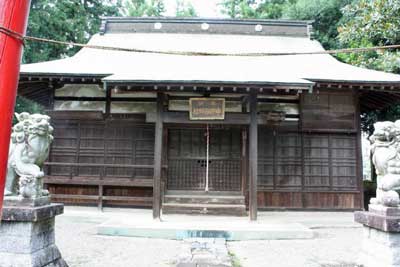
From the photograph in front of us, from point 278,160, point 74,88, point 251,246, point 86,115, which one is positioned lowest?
point 251,246

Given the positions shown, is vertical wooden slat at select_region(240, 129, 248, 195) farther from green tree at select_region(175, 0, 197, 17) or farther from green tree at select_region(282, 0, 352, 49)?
green tree at select_region(175, 0, 197, 17)

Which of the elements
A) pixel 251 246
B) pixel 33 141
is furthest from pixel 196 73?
pixel 33 141

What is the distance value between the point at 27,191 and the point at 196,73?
511 centimetres

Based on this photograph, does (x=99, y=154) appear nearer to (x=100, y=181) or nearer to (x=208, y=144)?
(x=100, y=181)

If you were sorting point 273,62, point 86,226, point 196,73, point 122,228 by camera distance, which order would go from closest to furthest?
point 122,228
point 86,226
point 196,73
point 273,62

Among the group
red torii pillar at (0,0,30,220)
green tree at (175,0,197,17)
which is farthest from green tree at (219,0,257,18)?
red torii pillar at (0,0,30,220)

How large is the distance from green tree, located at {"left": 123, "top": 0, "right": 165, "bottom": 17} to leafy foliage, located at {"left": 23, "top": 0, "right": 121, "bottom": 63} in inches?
266

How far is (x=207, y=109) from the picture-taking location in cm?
742

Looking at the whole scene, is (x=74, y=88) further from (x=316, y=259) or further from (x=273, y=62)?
(x=316, y=259)

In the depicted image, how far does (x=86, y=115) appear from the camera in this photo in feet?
28.6

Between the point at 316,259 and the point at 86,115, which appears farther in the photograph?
the point at 86,115

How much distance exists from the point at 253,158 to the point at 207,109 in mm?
1560

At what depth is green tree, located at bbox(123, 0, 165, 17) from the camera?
2506 cm

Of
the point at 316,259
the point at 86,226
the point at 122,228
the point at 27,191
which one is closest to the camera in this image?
the point at 27,191
